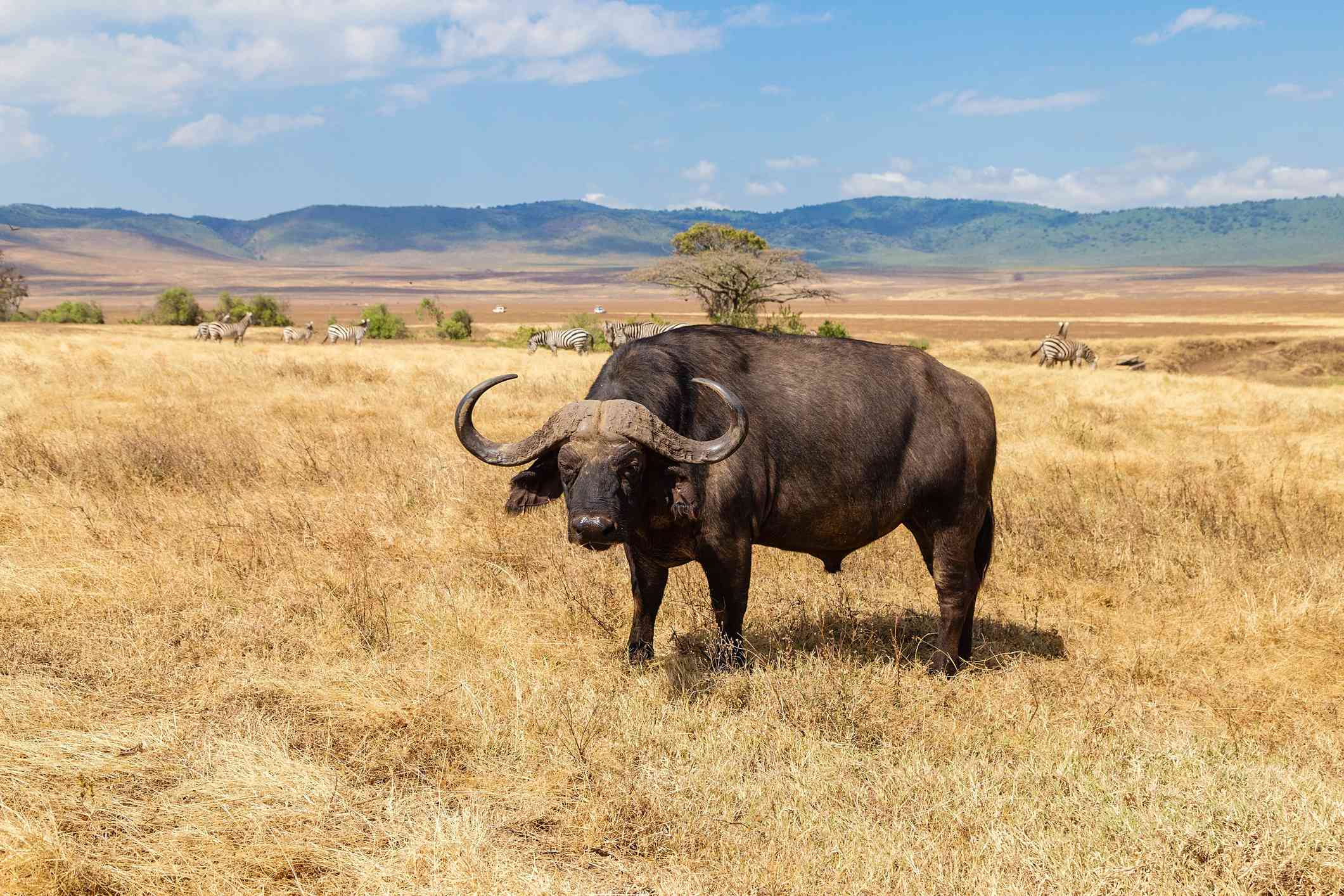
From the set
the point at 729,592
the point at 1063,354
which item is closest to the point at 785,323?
the point at 1063,354

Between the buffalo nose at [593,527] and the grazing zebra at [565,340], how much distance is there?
29595 millimetres

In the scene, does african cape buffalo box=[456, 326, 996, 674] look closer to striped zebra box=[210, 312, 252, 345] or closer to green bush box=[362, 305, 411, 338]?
striped zebra box=[210, 312, 252, 345]

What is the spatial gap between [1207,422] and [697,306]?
115185 mm

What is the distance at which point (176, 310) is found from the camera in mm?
50156

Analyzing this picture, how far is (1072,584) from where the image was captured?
26.1ft

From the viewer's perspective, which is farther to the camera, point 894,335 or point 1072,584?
point 894,335

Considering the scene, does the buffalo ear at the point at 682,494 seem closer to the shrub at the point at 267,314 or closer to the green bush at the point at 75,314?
the green bush at the point at 75,314

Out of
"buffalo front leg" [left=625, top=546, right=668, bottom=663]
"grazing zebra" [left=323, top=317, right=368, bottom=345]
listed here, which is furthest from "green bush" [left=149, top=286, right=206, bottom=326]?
"buffalo front leg" [left=625, top=546, right=668, bottom=663]

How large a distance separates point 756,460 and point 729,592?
2.48ft

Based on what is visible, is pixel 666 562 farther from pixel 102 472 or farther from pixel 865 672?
pixel 102 472

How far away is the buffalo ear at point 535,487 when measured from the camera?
216 inches

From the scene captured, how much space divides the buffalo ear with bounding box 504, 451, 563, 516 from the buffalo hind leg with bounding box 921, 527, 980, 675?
251 centimetres

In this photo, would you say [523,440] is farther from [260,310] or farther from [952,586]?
[260,310]

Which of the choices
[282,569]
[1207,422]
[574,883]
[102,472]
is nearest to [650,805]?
[574,883]
